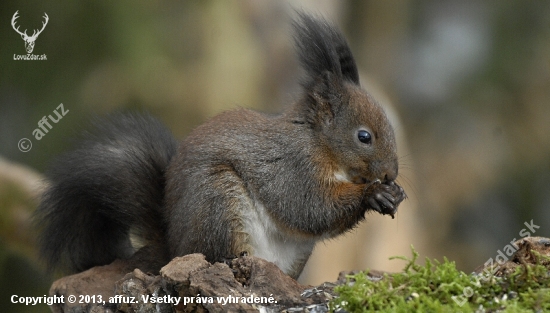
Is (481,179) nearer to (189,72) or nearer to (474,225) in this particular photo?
(474,225)

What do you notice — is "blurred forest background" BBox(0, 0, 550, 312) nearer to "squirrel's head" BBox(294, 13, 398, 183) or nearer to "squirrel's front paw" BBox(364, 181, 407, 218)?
"squirrel's head" BBox(294, 13, 398, 183)

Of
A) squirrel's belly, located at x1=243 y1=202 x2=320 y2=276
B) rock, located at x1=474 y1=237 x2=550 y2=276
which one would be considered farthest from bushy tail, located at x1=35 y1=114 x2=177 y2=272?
rock, located at x1=474 y1=237 x2=550 y2=276

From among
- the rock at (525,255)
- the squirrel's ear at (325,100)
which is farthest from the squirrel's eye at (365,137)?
the rock at (525,255)

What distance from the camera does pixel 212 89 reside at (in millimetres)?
4516

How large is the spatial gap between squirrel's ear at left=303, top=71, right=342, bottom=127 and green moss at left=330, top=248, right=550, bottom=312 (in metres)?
0.96

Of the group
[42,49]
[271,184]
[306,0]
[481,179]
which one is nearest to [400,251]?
[481,179]

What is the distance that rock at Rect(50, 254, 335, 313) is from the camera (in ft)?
6.20

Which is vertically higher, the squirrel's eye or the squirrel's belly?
the squirrel's eye

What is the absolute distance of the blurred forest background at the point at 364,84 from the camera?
14.4 feet

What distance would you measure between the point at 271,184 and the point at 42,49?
2681mm

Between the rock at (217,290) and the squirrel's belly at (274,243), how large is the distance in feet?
0.94

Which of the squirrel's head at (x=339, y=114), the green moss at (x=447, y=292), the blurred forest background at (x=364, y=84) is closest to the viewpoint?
the green moss at (x=447, y=292)

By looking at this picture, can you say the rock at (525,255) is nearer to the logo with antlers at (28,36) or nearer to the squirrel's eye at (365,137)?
the squirrel's eye at (365,137)

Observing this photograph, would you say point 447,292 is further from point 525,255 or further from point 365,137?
point 365,137
